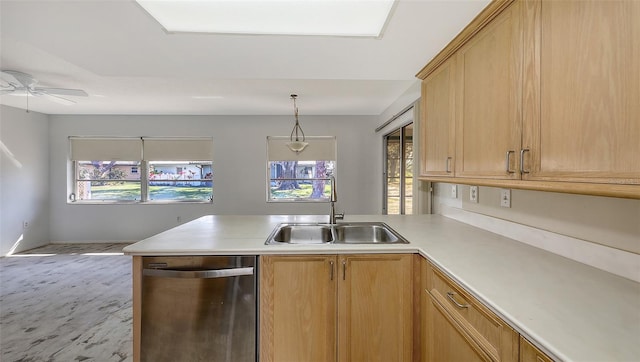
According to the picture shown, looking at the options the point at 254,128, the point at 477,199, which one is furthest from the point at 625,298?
the point at 254,128

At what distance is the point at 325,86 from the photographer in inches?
135

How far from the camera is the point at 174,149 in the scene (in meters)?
5.17

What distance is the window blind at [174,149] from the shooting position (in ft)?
16.9

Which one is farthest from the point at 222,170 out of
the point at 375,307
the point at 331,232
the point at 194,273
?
the point at 375,307

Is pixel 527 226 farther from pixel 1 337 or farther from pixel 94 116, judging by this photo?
pixel 94 116

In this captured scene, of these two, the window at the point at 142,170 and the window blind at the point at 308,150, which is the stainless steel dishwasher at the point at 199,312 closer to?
the window blind at the point at 308,150

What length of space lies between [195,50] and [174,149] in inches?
151

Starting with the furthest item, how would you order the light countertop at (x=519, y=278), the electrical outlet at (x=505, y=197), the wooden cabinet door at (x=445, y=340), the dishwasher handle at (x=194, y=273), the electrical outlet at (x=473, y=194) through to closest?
the electrical outlet at (x=473, y=194) < the electrical outlet at (x=505, y=197) < the dishwasher handle at (x=194, y=273) < the wooden cabinet door at (x=445, y=340) < the light countertop at (x=519, y=278)

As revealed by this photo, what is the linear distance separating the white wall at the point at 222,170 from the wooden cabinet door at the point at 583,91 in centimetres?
401

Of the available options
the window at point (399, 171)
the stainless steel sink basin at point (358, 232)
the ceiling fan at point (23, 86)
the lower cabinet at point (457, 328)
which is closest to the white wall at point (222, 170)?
the window at point (399, 171)

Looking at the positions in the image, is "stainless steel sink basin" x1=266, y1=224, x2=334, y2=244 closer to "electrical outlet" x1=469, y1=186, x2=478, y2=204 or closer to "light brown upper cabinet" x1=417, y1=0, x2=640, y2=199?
"light brown upper cabinet" x1=417, y1=0, x2=640, y2=199

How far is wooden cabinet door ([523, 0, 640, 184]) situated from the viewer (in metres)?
0.78

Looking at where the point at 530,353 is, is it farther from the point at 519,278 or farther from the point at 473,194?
the point at 473,194

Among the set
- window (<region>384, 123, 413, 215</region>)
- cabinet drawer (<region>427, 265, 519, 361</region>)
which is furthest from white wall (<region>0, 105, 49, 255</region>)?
cabinet drawer (<region>427, 265, 519, 361</region>)
